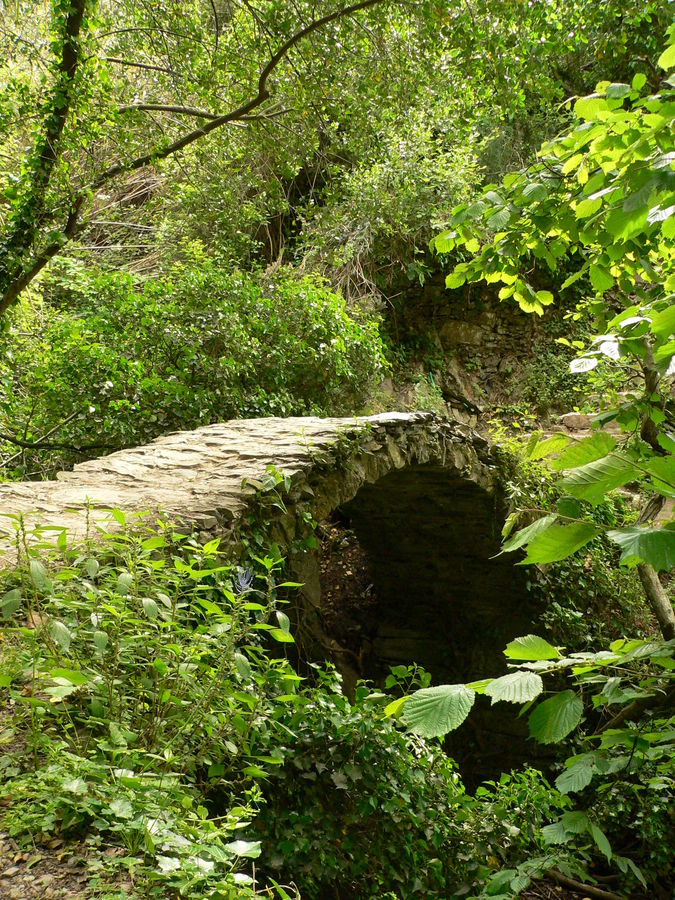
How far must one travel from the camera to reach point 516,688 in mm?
1215

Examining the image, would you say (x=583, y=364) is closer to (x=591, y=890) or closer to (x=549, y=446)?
(x=549, y=446)

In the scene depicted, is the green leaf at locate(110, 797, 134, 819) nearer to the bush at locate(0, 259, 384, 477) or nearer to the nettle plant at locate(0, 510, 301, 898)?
the nettle plant at locate(0, 510, 301, 898)

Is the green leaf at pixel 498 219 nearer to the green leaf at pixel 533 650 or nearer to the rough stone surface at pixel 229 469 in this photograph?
the green leaf at pixel 533 650

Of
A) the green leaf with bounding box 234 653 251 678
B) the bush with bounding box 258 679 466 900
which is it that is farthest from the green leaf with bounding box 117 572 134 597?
the bush with bounding box 258 679 466 900

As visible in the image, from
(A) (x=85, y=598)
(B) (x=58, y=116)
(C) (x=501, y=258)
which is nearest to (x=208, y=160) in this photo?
(B) (x=58, y=116)

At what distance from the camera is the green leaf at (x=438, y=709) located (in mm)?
1113

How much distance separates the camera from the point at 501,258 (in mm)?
2637

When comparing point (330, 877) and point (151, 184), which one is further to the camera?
point (151, 184)

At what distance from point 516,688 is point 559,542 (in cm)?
27

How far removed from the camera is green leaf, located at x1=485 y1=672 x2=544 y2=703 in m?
1.18

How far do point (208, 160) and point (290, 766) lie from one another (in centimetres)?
626

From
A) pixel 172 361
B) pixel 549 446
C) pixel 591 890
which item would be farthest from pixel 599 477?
pixel 172 361

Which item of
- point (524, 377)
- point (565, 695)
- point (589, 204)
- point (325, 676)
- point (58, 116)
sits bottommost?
point (325, 676)

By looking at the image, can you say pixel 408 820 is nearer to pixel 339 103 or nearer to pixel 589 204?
pixel 589 204
